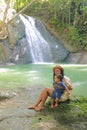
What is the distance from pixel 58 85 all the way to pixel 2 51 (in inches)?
614

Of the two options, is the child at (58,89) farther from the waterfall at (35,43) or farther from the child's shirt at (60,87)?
the waterfall at (35,43)

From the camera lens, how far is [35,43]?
23.8 metres

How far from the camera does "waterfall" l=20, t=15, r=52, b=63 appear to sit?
23.3 metres

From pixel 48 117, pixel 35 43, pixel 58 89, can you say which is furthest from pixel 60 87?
pixel 35 43

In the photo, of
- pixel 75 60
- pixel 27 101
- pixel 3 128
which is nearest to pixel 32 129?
pixel 3 128

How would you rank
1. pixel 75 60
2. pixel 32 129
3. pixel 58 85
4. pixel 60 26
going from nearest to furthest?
1. pixel 32 129
2. pixel 58 85
3. pixel 75 60
4. pixel 60 26

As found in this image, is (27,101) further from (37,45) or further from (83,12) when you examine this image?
(83,12)

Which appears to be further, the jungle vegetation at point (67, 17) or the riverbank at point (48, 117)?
the jungle vegetation at point (67, 17)

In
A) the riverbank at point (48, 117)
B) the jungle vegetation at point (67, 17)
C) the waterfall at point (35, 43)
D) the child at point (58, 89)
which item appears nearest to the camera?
the riverbank at point (48, 117)

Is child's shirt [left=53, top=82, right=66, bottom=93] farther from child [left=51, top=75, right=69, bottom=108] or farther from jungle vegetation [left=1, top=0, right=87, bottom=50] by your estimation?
jungle vegetation [left=1, top=0, right=87, bottom=50]

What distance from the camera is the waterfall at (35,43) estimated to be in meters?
23.3

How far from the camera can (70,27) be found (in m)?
24.9

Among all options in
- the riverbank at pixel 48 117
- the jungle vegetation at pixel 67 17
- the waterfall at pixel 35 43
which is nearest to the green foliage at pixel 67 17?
the jungle vegetation at pixel 67 17

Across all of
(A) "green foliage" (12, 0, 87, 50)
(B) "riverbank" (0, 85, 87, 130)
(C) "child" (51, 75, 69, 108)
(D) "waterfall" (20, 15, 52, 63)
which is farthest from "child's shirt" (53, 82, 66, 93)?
(A) "green foliage" (12, 0, 87, 50)
